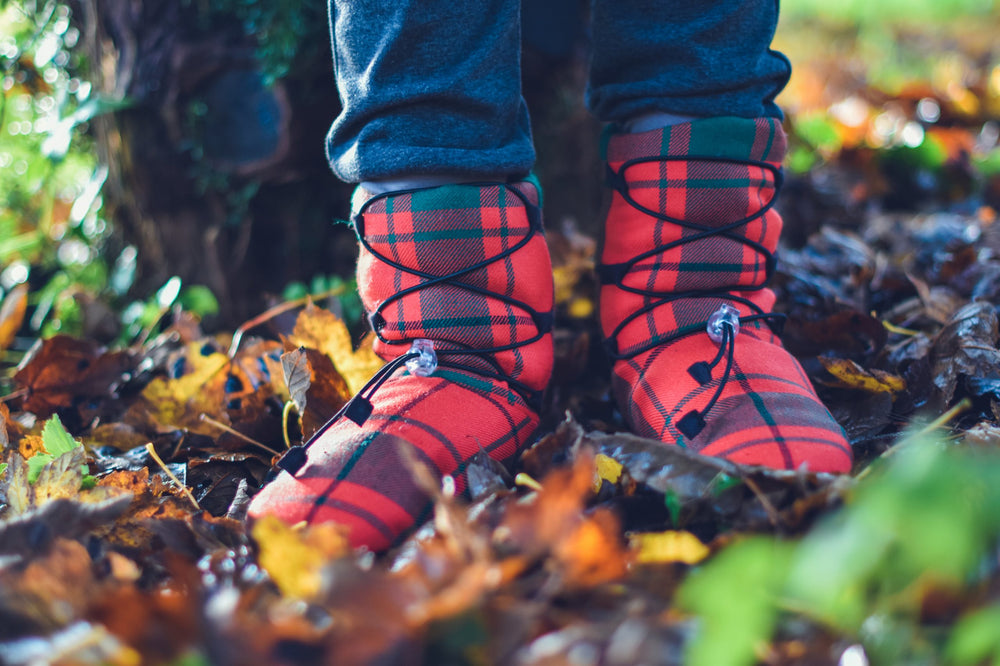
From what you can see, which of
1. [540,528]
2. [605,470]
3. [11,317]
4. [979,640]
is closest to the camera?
[979,640]

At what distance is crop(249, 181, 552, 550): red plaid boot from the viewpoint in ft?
2.33

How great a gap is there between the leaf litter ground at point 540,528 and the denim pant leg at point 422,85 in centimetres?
26

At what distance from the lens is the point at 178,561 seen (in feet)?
1.55

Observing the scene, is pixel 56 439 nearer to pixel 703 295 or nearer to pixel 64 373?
pixel 64 373

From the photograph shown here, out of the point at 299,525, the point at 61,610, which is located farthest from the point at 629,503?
the point at 61,610

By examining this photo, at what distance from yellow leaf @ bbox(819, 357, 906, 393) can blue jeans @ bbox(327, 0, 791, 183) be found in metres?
0.34

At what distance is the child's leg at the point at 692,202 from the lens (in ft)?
2.64

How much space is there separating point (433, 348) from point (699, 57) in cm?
50

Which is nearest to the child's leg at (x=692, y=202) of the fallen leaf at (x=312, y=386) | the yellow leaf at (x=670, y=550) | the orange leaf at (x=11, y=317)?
the yellow leaf at (x=670, y=550)

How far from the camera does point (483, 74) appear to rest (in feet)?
2.64

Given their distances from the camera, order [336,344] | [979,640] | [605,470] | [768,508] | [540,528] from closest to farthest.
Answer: [979,640] → [540,528] → [768,508] → [605,470] → [336,344]

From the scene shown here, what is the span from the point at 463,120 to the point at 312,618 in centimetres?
58

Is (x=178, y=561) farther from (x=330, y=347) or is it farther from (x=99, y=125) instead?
(x=99, y=125)

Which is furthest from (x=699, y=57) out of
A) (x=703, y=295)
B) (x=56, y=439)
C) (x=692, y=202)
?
(x=56, y=439)
